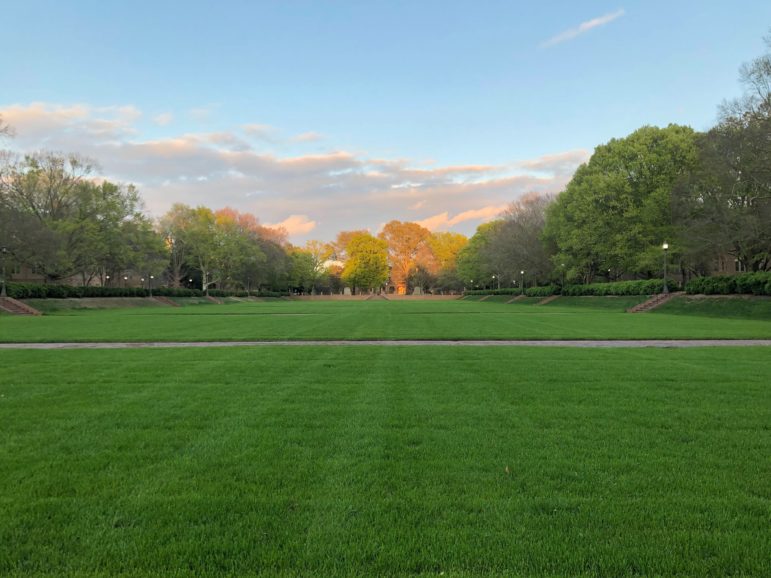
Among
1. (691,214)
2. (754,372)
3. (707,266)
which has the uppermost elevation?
(691,214)

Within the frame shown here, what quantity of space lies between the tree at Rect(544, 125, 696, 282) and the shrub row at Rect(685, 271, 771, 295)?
20.8ft

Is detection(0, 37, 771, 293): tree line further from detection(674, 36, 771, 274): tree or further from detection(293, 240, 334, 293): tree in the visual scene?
detection(293, 240, 334, 293): tree

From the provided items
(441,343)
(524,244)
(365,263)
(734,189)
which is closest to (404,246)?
(365,263)

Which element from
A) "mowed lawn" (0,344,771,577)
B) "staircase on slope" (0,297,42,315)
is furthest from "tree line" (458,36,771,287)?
"staircase on slope" (0,297,42,315)

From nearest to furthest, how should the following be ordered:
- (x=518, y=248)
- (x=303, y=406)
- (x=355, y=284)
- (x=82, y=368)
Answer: (x=303, y=406) → (x=82, y=368) → (x=518, y=248) → (x=355, y=284)

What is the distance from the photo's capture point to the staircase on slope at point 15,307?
1358 inches

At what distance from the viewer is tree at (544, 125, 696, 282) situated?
137 feet

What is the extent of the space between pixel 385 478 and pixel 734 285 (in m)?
35.3

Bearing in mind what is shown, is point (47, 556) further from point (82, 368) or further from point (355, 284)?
point (355, 284)

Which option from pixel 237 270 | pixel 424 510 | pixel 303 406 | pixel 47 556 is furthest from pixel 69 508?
→ pixel 237 270

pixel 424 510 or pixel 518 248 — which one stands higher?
pixel 518 248

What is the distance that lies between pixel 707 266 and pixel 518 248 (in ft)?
74.6

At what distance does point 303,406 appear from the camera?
6.35 metres

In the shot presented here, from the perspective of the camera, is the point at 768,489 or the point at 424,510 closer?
the point at 424,510
